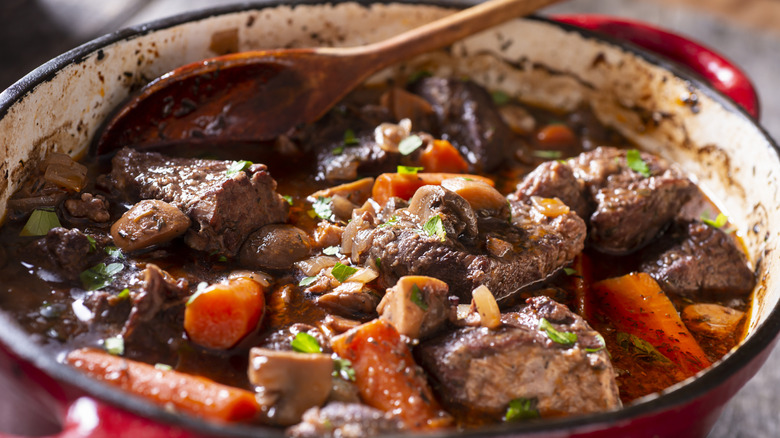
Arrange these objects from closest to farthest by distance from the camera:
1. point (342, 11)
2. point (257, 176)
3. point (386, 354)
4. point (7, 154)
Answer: point (386, 354) → point (7, 154) → point (257, 176) → point (342, 11)

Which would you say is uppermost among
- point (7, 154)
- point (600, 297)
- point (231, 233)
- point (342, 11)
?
point (342, 11)

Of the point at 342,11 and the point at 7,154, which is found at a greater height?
the point at 342,11

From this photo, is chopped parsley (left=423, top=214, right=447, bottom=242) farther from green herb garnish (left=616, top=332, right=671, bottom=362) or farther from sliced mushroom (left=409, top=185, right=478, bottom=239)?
green herb garnish (left=616, top=332, right=671, bottom=362)

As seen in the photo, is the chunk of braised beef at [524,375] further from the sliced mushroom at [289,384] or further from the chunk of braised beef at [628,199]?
the chunk of braised beef at [628,199]

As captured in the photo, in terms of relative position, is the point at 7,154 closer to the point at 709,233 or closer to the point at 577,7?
the point at 709,233

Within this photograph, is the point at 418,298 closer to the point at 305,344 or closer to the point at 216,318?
the point at 305,344

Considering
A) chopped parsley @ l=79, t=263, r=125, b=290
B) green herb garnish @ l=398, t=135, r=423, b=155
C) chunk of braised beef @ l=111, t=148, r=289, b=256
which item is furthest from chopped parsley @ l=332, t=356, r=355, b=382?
green herb garnish @ l=398, t=135, r=423, b=155

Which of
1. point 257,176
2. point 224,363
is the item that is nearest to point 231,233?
point 257,176
